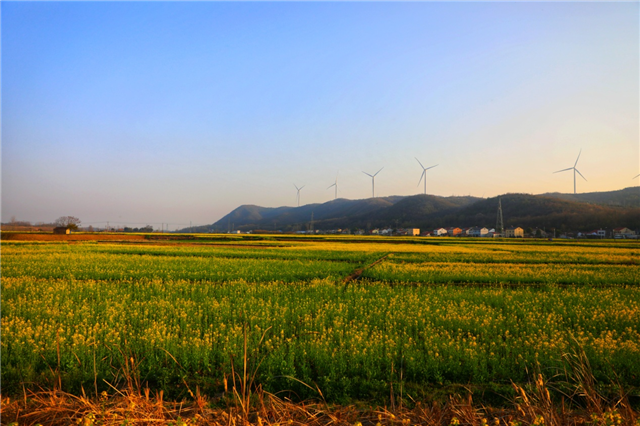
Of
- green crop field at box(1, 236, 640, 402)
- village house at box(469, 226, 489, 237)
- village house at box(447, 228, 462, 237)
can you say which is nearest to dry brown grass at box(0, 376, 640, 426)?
green crop field at box(1, 236, 640, 402)

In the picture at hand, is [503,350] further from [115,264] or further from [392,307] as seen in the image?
[115,264]

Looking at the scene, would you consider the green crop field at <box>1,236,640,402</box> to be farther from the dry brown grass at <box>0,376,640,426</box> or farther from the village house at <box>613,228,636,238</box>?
the village house at <box>613,228,636,238</box>

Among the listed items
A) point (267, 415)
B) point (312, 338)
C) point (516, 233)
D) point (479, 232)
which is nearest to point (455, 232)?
point (479, 232)

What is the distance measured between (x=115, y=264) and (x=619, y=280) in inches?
1425

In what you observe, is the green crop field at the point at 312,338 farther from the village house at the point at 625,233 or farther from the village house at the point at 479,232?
the village house at the point at 479,232

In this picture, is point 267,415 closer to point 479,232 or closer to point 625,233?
point 625,233

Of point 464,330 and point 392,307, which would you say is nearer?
point 464,330

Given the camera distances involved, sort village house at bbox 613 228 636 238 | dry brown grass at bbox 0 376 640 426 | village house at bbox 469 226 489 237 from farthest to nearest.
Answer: village house at bbox 469 226 489 237 → village house at bbox 613 228 636 238 → dry brown grass at bbox 0 376 640 426

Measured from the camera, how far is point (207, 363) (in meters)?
7.71

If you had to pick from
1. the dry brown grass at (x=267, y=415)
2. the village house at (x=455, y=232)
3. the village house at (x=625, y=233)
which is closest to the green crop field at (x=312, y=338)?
the dry brown grass at (x=267, y=415)

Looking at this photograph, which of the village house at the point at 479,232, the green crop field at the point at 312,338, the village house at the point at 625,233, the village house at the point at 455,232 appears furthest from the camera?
the village house at the point at 455,232

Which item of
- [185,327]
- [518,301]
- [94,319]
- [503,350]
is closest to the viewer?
[503,350]

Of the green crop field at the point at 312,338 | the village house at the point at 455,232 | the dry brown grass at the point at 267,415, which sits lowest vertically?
the village house at the point at 455,232

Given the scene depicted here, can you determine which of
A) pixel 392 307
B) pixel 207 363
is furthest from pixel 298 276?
pixel 207 363
